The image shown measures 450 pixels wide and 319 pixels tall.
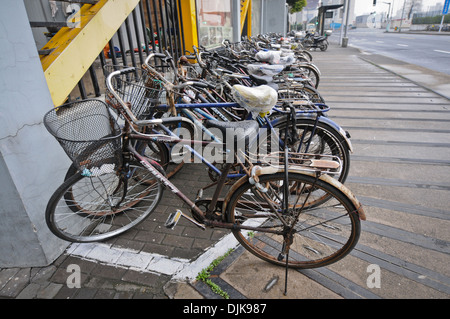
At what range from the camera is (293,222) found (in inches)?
81.7

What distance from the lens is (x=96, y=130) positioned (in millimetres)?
2338

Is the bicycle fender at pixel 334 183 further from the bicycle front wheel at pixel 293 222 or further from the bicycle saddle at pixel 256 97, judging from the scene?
the bicycle saddle at pixel 256 97

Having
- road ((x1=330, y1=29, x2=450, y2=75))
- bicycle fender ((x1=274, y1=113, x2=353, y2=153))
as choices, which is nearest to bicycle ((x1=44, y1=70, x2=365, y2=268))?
bicycle fender ((x1=274, y1=113, x2=353, y2=153))

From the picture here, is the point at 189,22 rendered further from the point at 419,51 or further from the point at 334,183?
the point at 419,51

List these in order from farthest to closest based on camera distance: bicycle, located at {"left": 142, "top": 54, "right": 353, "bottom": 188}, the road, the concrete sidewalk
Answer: the road < bicycle, located at {"left": 142, "top": 54, "right": 353, "bottom": 188} < the concrete sidewalk

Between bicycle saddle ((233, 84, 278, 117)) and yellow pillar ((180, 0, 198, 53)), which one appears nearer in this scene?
bicycle saddle ((233, 84, 278, 117))

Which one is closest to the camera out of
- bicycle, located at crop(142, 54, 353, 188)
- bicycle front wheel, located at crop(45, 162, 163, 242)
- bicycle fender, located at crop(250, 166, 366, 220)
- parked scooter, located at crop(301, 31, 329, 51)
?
bicycle fender, located at crop(250, 166, 366, 220)

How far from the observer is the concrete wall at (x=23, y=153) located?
78.0 inches

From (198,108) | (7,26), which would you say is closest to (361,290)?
(198,108)

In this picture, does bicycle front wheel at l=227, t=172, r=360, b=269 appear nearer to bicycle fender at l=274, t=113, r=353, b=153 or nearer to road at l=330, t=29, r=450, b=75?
bicycle fender at l=274, t=113, r=353, b=153

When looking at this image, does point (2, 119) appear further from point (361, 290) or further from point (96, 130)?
point (361, 290)

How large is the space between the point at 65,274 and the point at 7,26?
200 centimetres

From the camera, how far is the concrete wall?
198 cm

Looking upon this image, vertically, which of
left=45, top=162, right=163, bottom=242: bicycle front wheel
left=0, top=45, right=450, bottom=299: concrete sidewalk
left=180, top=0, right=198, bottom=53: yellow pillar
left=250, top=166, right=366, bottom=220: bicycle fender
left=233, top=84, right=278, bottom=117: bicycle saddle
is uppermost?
left=180, top=0, right=198, bottom=53: yellow pillar
